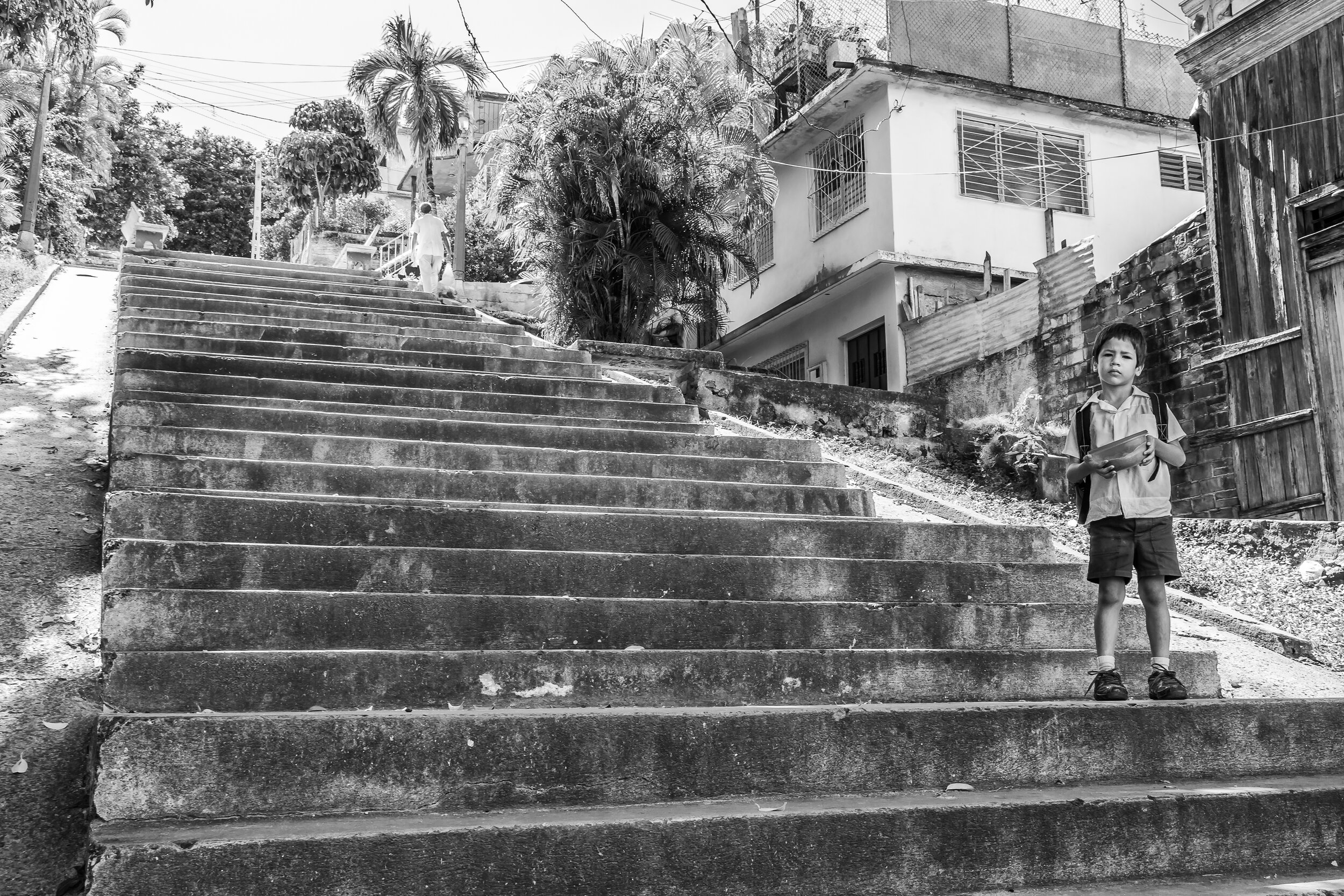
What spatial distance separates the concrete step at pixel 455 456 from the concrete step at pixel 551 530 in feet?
2.53

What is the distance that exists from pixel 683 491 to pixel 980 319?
8703mm

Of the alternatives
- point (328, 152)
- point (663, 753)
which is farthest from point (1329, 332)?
point (328, 152)

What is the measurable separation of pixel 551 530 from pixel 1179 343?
25.3 feet

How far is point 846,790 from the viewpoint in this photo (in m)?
3.23

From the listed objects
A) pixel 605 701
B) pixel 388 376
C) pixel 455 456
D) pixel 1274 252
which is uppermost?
pixel 1274 252

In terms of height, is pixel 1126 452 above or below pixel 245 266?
below

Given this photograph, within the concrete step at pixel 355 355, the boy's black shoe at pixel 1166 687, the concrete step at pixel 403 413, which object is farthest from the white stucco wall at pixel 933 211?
the boy's black shoe at pixel 1166 687

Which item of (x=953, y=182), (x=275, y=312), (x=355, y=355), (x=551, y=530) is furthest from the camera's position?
(x=953, y=182)

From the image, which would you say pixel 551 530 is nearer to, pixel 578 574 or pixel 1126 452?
pixel 578 574

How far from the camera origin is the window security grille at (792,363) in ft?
58.2

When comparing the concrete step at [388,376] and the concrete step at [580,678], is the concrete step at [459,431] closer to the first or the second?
the concrete step at [388,376]

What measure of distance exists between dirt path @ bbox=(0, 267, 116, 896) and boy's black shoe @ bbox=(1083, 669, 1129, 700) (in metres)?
3.07

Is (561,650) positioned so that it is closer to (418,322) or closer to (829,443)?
(829,443)

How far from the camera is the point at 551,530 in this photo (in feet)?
15.3
